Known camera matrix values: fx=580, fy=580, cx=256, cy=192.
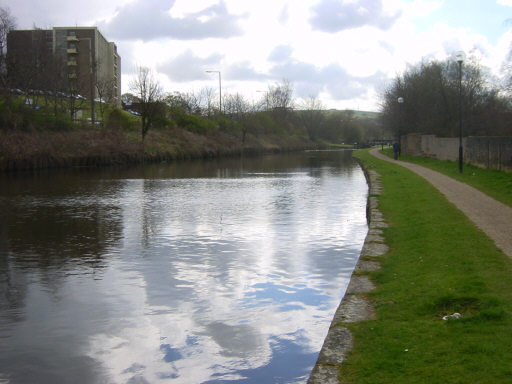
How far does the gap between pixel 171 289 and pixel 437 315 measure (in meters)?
4.15

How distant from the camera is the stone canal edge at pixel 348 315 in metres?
5.32

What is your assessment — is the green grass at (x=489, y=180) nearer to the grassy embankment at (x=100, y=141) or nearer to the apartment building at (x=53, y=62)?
the grassy embankment at (x=100, y=141)

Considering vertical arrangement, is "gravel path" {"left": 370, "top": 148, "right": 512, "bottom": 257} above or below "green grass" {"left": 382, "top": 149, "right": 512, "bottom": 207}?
below

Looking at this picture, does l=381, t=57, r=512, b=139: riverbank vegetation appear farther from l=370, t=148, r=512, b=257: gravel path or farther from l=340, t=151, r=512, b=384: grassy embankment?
l=340, t=151, r=512, b=384: grassy embankment

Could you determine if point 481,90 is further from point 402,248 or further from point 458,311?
point 458,311

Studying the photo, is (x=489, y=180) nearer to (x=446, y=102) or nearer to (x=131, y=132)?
(x=446, y=102)

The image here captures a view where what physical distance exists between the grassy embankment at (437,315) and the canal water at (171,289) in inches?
30.3

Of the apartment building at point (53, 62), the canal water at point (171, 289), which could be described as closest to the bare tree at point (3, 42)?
the apartment building at point (53, 62)

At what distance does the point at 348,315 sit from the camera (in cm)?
688

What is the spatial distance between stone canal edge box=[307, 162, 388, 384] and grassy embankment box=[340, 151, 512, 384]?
4.7 inches

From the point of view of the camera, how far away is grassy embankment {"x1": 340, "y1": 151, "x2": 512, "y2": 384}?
5086 mm

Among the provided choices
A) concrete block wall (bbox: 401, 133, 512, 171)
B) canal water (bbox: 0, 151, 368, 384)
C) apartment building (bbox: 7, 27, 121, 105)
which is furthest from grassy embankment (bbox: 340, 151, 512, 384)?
apartment building (bbox: 7, 27, 121, 105)

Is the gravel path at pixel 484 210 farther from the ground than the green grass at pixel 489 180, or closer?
closer

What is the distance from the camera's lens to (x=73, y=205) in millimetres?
19484
